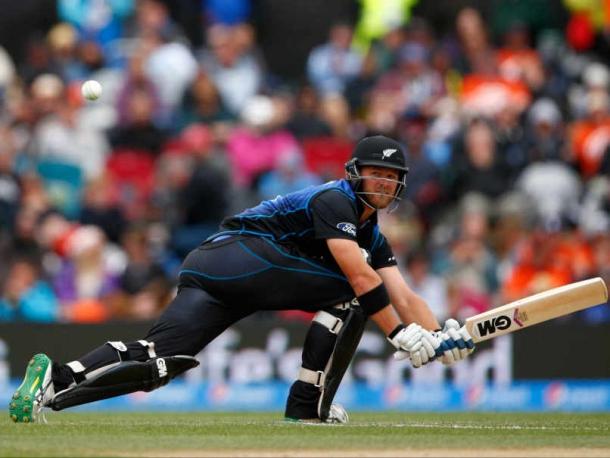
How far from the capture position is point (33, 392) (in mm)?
7828

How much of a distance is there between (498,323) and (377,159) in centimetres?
121

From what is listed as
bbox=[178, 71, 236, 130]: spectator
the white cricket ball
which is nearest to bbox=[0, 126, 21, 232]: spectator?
bbox=[178, 71, 236, 130]: spectator

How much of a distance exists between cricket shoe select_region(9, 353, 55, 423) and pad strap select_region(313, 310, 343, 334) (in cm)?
159

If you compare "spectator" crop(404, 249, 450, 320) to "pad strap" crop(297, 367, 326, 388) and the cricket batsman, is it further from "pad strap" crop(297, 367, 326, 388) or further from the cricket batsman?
"pad strap" crop(297, 367, 326, 388)

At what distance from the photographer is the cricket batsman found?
7.89 metres

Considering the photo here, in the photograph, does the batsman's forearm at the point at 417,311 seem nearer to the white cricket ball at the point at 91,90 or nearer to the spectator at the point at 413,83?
the white cricket ball at the point at 91,90

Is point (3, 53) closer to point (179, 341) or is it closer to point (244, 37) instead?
point (244, 37)

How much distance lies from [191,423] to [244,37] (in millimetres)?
8382

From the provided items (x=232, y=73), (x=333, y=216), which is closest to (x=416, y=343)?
(x=333, y=216)

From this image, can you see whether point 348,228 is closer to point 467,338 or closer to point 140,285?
point 467,338

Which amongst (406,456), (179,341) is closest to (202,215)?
(179,341)

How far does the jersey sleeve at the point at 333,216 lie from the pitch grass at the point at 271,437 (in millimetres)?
1098

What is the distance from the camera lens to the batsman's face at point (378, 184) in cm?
819

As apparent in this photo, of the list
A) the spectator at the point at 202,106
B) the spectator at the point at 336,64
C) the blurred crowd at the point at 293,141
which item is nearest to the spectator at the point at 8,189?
the blurred crowd at the point at 293,141
